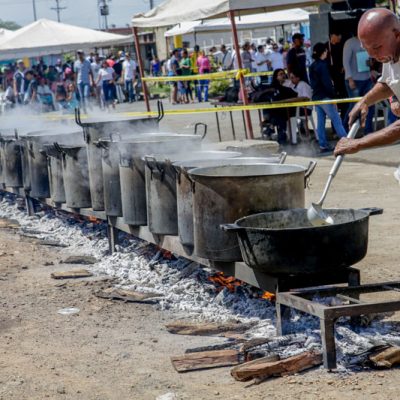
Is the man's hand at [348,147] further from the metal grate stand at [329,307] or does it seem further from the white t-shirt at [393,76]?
the metal grate stand at [329,307]

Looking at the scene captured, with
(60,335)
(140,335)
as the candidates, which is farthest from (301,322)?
(60,335)

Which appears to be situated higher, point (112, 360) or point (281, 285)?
point (281, 285)

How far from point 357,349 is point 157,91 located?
35986 mm

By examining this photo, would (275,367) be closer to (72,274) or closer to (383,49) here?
(383,49)

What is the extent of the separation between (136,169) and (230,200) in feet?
6.86

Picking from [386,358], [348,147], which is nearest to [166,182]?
[348,147]

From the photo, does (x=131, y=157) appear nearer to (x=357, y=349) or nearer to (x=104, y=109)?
(x=357, y=349)

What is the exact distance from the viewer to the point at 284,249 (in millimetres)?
5254

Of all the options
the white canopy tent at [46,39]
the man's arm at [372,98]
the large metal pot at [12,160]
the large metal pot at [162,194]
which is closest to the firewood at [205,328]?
the large metal pot at [162,194]

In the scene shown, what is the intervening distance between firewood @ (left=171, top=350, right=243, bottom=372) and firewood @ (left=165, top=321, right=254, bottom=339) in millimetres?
569

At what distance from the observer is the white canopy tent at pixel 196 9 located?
46.5ft

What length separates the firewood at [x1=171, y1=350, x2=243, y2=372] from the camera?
16.9 ft

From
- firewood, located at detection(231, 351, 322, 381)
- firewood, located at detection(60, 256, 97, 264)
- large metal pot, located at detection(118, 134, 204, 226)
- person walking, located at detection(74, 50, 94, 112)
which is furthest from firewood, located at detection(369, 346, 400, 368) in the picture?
person walking, located at detection(74, 50, 94, 112)

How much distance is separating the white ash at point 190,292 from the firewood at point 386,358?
0.19 metres
